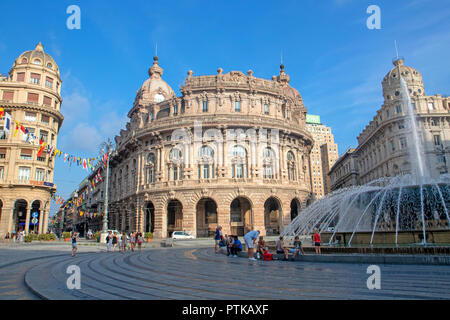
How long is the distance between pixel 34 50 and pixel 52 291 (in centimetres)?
4992

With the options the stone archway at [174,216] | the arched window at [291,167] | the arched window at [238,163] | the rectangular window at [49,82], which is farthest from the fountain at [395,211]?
the rectangular window at [49,82]

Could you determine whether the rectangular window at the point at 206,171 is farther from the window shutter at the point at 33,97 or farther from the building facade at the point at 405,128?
the building facade at the point at 405,128

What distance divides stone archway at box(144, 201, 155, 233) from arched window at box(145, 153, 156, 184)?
9.96 ft

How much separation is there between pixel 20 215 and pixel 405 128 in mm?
56363

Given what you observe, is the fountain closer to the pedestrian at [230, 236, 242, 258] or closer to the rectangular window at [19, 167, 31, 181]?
the pedestrian at [230, 236, 242, 258]

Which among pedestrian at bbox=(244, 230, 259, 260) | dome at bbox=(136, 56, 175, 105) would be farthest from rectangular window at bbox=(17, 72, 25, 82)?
pedestrian at bbox=(244, 230, 259, 260)

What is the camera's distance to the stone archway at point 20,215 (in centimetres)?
4294

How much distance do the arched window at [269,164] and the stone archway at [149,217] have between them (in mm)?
15488

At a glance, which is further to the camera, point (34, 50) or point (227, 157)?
point (34, 50)

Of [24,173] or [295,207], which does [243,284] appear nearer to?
[295,207]

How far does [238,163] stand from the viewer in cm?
3925

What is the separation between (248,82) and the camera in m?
41.4

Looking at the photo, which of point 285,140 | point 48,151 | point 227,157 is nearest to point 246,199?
point 227,157
